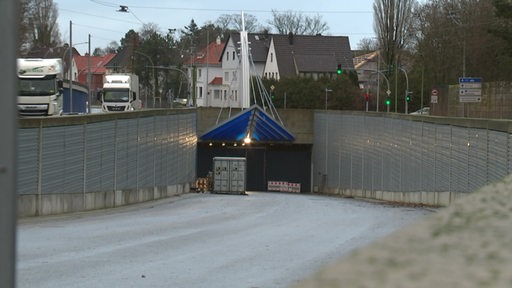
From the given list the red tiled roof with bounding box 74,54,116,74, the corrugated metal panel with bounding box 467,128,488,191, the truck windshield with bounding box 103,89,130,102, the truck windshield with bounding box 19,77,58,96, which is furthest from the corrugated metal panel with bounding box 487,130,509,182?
the red tiled roof with bounding box 74,54,116,74

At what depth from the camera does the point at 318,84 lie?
84.8 metres

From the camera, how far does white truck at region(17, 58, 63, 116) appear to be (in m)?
35.2

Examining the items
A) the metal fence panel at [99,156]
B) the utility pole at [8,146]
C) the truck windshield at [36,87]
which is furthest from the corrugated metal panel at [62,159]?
the utility pole at [8,146]

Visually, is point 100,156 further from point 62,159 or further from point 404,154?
point 404,154

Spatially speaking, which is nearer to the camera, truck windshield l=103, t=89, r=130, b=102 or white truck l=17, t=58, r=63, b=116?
white truck l=17, t=58, r=63, b=116

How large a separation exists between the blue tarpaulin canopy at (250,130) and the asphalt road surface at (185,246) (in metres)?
26.0

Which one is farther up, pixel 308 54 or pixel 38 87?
pixel 308 54

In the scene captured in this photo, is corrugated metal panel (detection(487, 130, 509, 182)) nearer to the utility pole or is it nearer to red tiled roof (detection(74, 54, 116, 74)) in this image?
the utility pole

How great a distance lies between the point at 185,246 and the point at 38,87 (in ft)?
82.1

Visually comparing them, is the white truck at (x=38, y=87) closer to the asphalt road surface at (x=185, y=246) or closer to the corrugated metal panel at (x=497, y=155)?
the asphalt road surface at (x=185, y=246)

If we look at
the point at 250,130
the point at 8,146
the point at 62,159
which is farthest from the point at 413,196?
the point at 8,146

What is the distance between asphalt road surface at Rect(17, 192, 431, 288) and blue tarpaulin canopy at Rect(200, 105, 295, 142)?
26.0 metres

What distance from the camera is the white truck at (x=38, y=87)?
3522 cm

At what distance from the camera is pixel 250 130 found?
172 feet
